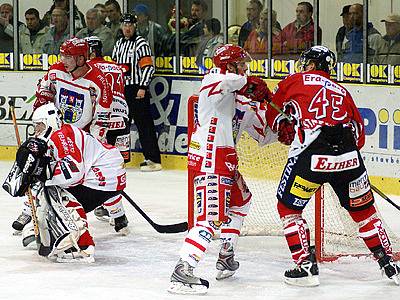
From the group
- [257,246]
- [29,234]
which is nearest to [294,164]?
[257,246]

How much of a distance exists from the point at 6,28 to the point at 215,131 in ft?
19.1

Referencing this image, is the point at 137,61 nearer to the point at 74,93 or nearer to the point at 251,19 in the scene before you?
the point at 251,19

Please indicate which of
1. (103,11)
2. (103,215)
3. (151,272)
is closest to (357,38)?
(103,215)

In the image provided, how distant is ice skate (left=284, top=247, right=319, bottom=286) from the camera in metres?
5.86

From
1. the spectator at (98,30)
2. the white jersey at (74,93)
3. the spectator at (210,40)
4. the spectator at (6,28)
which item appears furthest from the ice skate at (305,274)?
the spectator at (6,28)

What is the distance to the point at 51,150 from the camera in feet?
21.3

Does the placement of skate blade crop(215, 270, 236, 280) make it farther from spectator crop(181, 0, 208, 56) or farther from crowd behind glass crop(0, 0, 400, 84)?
spectator crop(181, 0, 208, 56)

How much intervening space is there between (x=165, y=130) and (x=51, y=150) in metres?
4.02

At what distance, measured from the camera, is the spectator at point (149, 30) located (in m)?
10.6

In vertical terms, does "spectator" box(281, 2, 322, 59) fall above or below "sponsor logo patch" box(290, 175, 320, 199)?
above

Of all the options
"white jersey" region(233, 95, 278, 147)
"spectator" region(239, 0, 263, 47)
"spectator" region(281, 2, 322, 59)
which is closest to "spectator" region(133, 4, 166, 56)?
"spectator" region(239, 0, 263, 47)

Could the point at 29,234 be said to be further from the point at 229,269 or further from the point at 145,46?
the point at 145,46

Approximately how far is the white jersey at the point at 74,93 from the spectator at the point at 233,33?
9.65 feet

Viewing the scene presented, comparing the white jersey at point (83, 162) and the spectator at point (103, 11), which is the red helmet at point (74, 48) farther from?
the spectator at point (103, 11)
